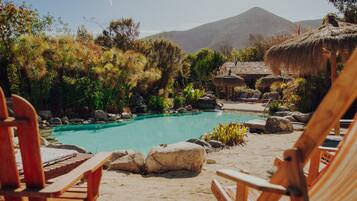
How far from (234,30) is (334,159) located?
5363 inches

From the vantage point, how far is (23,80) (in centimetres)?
1434

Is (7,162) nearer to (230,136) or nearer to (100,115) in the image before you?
(230,136)

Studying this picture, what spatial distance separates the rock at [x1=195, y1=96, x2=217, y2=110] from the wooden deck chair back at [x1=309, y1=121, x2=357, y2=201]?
1817 cm

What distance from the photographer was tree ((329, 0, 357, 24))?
18.8 metres

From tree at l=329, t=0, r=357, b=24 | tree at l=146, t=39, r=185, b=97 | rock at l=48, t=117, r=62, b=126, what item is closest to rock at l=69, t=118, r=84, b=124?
rock at l=48, t=117, r=62, b=126

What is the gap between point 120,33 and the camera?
29.2m

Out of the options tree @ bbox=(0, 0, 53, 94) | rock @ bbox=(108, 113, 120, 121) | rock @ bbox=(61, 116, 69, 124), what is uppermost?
tree @ bbox=(0, 0, 53, 94)

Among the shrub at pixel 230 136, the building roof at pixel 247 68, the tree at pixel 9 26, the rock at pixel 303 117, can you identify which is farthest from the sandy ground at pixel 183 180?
the building roof at pixel 247 68

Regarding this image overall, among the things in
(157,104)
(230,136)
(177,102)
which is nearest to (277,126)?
(230,136)

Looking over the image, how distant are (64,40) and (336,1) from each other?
15819 mm

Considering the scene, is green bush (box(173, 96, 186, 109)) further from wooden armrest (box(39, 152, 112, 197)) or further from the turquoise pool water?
wooden armrest (box(39, 152, 112, 197))

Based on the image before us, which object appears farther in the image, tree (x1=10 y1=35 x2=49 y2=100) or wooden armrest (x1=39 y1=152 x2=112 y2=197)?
tree (x1=10 y1=35 x2=49 y2=100)

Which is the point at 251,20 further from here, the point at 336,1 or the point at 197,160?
the point at 197,160

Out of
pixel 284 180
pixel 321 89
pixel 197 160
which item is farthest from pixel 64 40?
pixel 284 180
